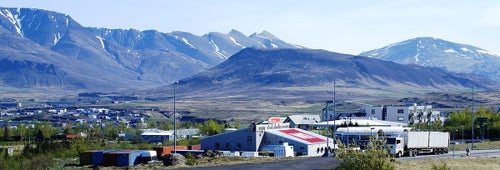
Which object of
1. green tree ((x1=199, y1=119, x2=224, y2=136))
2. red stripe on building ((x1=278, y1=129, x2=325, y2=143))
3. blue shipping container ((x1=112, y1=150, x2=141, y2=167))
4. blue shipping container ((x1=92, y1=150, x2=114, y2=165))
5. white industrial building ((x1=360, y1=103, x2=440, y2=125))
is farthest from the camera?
white industrial building ((x1=360, y1=103, x2=440, y2=125))

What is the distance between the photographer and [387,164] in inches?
1512

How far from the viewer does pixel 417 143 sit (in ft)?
226

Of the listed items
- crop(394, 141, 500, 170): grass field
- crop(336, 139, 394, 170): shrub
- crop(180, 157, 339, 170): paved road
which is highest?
crop(336, 139, 394, 170): shrub

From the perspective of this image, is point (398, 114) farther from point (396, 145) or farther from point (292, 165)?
point (292, 165)

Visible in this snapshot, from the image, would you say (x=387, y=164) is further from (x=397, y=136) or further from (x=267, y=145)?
(x=267, y=145)

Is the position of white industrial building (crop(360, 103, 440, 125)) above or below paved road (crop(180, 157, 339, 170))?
above

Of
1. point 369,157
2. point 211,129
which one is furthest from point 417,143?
point 211,129

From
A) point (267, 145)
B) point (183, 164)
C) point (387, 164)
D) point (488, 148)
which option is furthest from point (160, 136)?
point (387, 164)

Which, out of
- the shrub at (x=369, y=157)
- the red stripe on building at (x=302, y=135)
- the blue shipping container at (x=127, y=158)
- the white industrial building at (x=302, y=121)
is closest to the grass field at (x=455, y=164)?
the shrub at (x=369, y=157)

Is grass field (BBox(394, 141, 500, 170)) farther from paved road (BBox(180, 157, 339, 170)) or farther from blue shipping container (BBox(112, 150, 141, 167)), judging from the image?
Result: blue shipping container (BBox(112, 150, 141, 167))

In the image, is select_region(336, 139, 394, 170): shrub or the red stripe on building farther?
the red stripe on building

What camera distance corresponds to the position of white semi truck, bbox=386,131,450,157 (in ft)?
213

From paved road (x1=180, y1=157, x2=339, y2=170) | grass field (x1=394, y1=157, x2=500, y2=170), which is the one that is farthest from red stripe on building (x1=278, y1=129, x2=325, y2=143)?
paved road (x1=180, y1=157, x2=339, y2=170)

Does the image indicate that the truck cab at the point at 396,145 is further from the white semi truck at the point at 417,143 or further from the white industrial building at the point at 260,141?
the white industrial building at the point at 260,141
